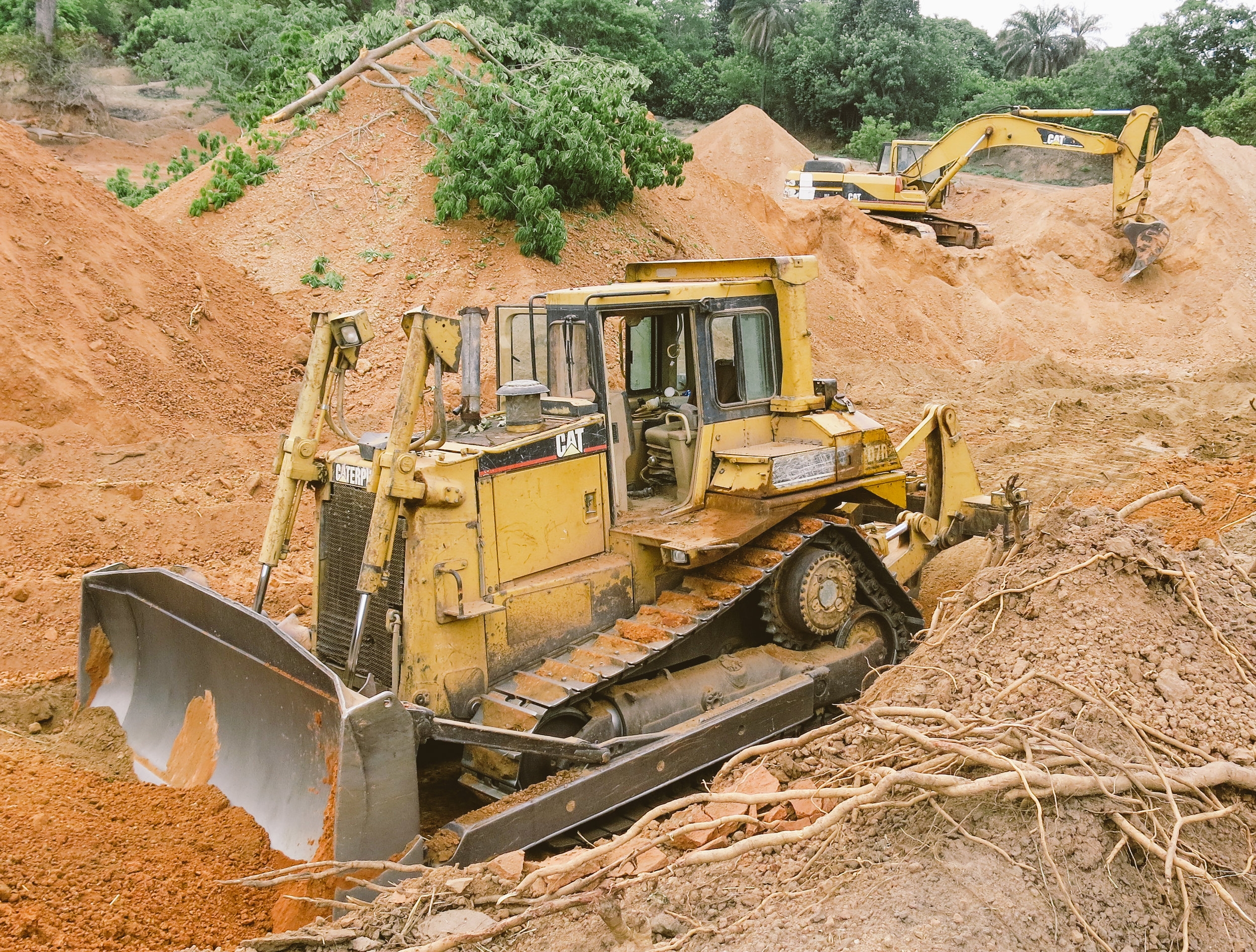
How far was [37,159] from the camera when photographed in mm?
13031

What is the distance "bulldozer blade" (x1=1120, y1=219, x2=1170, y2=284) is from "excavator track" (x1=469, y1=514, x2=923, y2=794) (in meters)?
18.0

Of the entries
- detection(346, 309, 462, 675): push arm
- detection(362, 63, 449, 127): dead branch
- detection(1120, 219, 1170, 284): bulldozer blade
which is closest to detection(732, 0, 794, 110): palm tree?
detection(1120, 219, 1170, 284): bulldozer blade

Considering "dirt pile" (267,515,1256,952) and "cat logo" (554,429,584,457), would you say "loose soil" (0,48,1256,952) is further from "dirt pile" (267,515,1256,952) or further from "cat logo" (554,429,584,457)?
"cat logo" (554,429,584,457)

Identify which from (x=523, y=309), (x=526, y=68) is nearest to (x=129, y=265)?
(x=526, y=68)

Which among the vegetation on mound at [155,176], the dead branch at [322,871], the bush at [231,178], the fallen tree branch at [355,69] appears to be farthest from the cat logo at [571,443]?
the vegetation on mound at [155,176]

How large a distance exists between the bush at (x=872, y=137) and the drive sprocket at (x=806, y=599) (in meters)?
28.8

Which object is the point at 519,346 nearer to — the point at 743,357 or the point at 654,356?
the point at 654,356

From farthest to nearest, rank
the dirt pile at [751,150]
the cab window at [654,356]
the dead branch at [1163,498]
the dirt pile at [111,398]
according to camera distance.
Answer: the dirt pile at [751,150] < the dirt pile at [111,398] < the cab window at [654,356] < the dead branch at [1163,498]

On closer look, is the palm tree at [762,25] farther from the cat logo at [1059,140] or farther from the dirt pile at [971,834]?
the dirt pile at [971,834]

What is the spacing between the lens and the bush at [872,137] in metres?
33.4

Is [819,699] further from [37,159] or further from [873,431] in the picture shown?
[37,159]

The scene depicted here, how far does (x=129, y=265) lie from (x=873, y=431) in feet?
31.2

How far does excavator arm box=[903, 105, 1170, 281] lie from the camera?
2098cm

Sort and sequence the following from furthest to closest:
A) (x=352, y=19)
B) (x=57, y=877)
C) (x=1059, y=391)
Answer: (x=352, y=19), (x=1059, y=391), (x=57, y=877)
